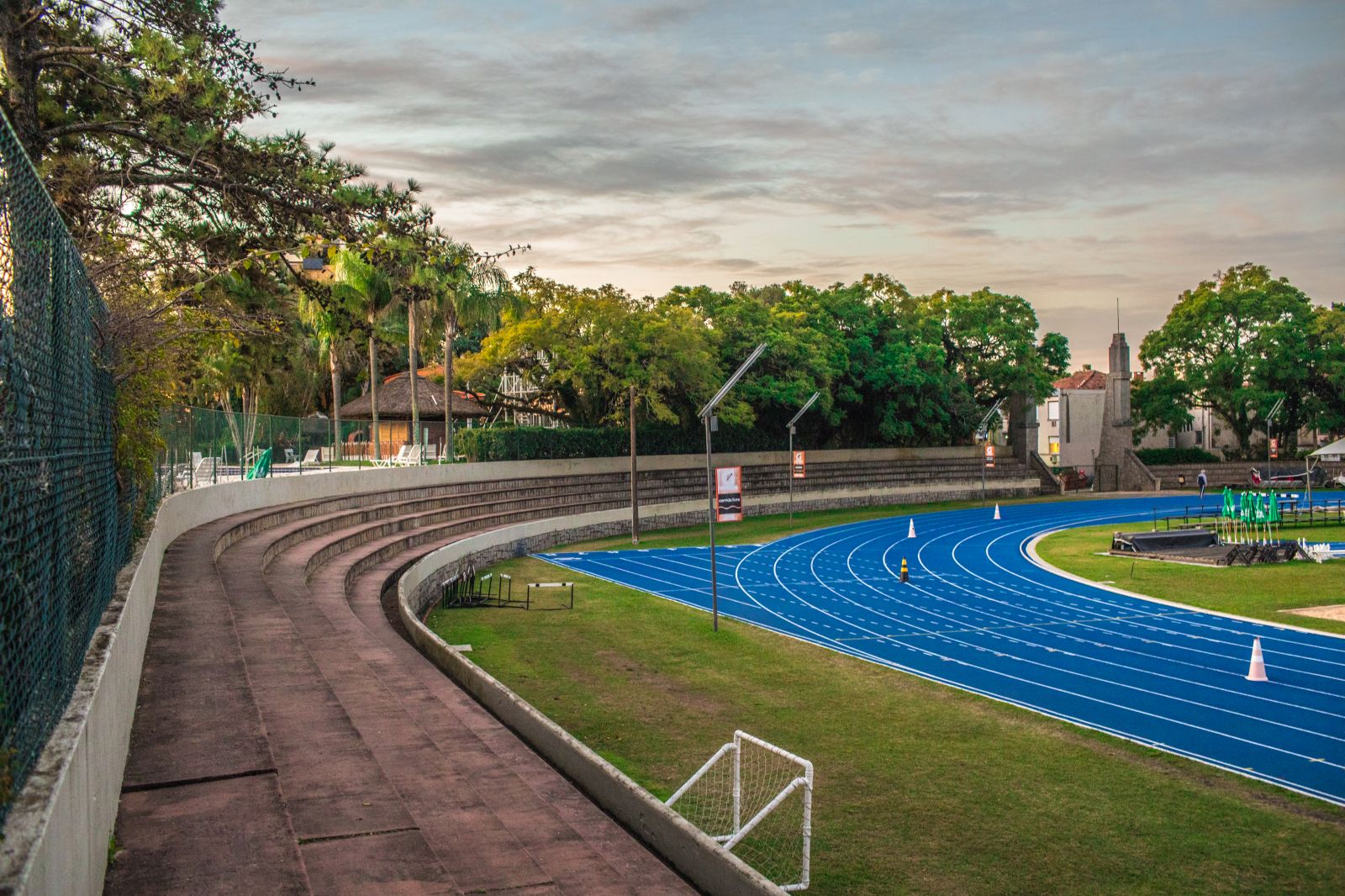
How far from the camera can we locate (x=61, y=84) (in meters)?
15.9

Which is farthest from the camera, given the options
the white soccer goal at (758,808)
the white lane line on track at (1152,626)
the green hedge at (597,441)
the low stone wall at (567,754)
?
the green hedge at (597,441)

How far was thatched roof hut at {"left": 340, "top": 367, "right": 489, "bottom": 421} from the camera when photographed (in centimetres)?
5306

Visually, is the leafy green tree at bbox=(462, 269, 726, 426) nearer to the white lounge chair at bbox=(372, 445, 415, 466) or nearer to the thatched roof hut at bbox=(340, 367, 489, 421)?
the thatched roof hut at bbox=(340, 367, 489, 421)

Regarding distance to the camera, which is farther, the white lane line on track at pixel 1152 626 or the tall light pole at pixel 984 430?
the tall light pole at pixel 984 430

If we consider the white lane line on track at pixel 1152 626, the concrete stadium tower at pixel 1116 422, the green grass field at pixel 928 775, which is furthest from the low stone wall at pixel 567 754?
the concrete stadium tower at pixel 1116 422

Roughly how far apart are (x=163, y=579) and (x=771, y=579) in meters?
20.1

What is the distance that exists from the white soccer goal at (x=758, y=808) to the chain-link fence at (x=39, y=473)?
5570 mm

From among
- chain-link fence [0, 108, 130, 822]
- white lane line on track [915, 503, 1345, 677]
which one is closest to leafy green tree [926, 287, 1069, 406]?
white lane line on track [915, 503, 1345, 677]

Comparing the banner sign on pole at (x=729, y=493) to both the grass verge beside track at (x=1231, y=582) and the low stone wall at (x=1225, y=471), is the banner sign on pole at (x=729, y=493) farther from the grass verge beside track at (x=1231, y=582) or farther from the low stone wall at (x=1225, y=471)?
the low stone wall at (x=1225, y=471)

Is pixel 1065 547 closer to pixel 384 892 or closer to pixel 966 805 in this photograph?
pixel 966 805

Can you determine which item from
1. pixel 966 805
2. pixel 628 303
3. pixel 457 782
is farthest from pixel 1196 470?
pixel 457 782

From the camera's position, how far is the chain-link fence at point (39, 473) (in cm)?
408

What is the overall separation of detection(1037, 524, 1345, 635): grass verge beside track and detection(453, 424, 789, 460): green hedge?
72.2 feet

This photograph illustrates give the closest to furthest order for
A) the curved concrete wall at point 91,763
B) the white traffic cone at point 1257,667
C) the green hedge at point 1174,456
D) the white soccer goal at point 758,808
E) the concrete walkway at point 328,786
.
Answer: the curved concrete wall at point 91,763 < the concrete walkway at point 328,786 < the white soccer goal at point 758,808 < the white traffic cone at point 1257,667 < the green hedge at point 1174,456
